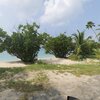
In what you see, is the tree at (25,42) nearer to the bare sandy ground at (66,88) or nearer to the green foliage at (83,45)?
the green foliage at (83,45)

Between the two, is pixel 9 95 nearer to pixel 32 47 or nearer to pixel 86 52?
pixel 32 47

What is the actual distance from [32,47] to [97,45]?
387 inches

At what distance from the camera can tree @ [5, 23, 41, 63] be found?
1095 inches

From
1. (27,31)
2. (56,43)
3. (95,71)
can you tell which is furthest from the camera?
(56,43)

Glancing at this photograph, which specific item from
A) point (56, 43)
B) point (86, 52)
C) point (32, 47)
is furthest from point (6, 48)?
point (86, 52)

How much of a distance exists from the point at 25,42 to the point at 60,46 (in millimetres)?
5779

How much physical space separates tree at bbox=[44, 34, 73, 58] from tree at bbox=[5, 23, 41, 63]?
3.96m

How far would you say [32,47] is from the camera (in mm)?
28047

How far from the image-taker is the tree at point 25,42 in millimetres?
27811

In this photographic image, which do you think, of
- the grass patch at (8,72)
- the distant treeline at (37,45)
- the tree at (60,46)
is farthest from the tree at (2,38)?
the grass patch at (8,72)

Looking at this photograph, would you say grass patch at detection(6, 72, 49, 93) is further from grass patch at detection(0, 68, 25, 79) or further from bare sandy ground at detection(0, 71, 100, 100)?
grass patch at detection(0, 68, 25, 79)

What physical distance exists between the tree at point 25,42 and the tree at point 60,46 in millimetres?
3962

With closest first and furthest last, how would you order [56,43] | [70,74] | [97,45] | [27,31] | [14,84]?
1. [14,84]
2. [70,74]
3. [27,31]
4. [56,43]
5. [97,45]

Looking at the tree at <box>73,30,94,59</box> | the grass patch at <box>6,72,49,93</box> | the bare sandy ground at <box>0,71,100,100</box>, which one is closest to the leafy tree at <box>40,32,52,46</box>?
the tree at <box>73,30,94,59</box>
